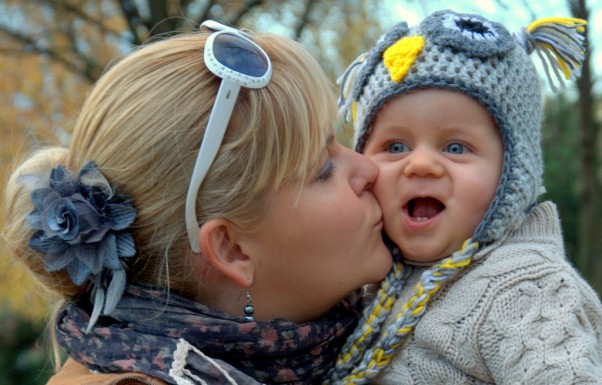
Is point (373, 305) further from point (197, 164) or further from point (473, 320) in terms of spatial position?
point (197, 164)

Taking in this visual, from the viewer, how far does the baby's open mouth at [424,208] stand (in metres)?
2.31

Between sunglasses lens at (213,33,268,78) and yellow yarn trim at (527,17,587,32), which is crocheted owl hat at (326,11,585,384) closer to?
yellow yarn trim at (527,17,587,32)

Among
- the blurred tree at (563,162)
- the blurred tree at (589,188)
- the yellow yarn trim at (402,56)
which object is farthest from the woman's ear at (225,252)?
the blurred tree at (563,162)

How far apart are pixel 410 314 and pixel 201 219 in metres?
0.63

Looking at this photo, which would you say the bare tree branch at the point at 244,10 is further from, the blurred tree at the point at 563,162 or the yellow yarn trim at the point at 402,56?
the yellow yarn trim at the point at 402,56

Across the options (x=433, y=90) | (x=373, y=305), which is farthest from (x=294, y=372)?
(x=433, y=90)

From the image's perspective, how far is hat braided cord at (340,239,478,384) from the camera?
2.23 metres

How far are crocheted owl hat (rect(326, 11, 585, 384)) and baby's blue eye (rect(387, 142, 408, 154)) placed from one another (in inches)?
3.8

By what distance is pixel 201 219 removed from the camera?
2.23 meters

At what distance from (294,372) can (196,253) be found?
44 cm

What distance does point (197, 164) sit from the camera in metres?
2.16

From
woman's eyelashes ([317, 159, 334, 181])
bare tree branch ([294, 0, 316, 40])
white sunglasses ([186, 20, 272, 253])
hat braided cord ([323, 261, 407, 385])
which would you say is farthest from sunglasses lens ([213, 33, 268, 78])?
bare tree branch ([294, 0, 316, 40])

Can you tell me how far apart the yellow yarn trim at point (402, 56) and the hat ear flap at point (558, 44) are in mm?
397

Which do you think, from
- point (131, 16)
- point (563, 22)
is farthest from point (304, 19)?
point (563, 22)
